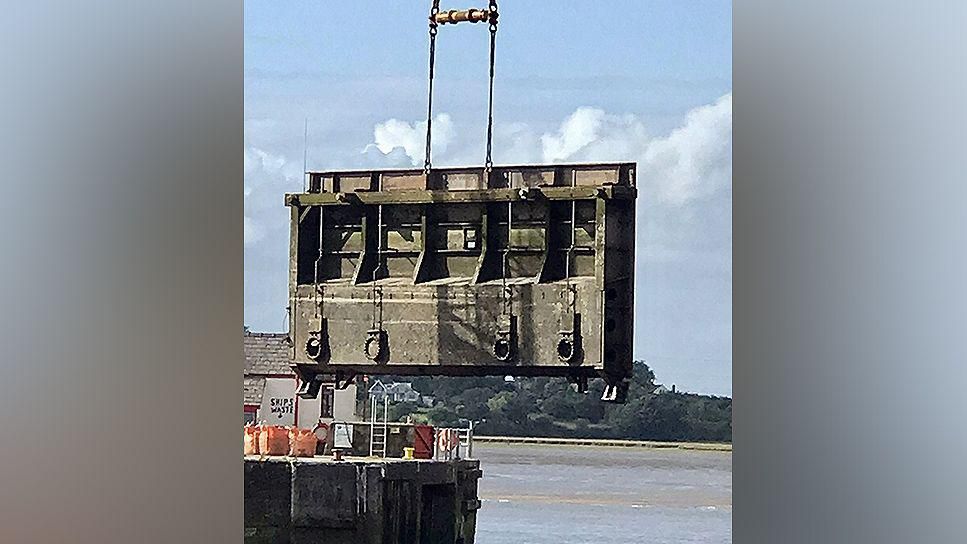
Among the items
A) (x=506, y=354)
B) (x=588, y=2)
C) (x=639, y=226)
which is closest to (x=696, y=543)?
(x=639, y=226)

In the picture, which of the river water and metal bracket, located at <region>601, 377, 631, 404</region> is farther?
the river water

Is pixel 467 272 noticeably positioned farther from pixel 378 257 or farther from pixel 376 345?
pixel 376 345

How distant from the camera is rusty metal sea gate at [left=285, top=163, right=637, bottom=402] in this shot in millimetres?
6766

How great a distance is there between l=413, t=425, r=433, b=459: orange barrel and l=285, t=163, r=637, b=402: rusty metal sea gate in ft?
7.57

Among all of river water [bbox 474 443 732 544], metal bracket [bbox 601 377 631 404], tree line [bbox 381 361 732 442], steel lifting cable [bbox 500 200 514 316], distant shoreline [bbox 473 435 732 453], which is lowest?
river water [bbox 474 443 732 544]

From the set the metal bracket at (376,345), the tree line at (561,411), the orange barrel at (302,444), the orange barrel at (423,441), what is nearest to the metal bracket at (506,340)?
the metal bracket at (376,345)

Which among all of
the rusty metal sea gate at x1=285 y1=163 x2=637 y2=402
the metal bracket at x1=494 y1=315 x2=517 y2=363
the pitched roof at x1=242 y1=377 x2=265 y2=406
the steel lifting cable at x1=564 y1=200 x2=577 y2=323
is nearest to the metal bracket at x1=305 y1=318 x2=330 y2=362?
the rusty metal sea gate at x1=285 y1=163 x2=637 y2=402
